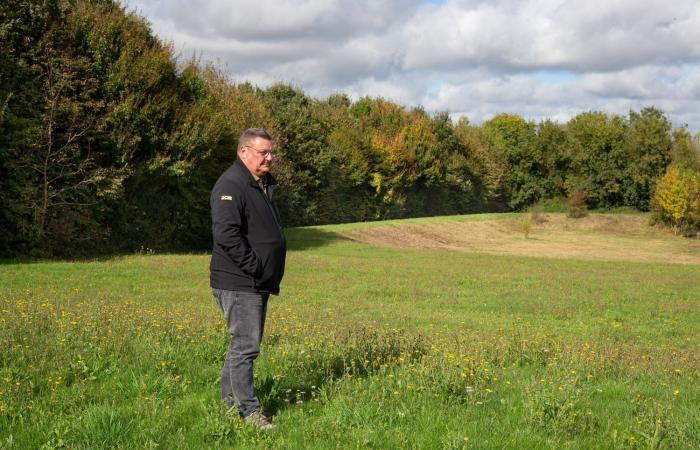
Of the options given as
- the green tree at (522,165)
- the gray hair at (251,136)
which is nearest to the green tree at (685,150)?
the green tree at (522,165)

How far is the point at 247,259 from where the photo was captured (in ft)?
17.0

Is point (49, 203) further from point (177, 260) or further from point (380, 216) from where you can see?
point (380, 216)

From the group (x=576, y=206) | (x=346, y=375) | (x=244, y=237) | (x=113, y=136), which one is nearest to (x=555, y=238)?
(x=576, y=206)

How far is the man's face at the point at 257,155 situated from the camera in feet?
17.8

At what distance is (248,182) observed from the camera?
5.38 m

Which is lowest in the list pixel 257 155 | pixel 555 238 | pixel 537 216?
pixel 555 238

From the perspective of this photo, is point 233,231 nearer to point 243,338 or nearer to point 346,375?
point 243,338

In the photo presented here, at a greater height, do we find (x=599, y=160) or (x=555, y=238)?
(x=599, y=160)

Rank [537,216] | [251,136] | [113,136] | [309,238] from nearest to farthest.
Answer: [251,136]
[113,136]
[309,238]
[537,216]

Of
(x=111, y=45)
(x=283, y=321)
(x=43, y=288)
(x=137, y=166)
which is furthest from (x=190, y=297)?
(x=111, y=45)

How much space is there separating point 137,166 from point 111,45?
16.8 ft

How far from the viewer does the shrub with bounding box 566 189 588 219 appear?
66625 millimetres

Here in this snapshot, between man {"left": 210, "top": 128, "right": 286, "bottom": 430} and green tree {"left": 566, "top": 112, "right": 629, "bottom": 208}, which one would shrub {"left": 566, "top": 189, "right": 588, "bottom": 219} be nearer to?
green tree {"left": 566, "top": 112, "right": 629, "bottom": 208}

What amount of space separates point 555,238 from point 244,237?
55.3m
